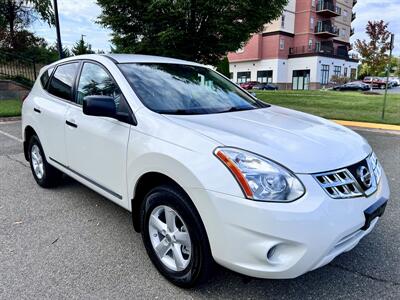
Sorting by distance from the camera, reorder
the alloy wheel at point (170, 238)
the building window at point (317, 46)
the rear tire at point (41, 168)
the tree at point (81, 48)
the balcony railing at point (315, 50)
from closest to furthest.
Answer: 1. the alloy wheel at point (170, 238)
2. the rear tire at point (41, 168)
3. the tree at point (81, 48)
4. the balcony railing at point (315, 50)
5. the building window at point (317, 46)

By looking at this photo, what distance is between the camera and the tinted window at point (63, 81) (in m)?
3.85

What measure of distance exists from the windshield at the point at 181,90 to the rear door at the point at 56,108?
0.97 metres

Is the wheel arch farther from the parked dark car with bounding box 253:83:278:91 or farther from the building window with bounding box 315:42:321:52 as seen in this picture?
the building window with bounding box 315:42:321:52

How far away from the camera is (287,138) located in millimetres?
2438

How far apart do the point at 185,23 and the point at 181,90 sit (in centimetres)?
885

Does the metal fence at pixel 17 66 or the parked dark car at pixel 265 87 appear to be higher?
the metal fence at pixel 17 66

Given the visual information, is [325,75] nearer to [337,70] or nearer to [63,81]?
[337,70]

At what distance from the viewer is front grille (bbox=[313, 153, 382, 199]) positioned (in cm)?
214

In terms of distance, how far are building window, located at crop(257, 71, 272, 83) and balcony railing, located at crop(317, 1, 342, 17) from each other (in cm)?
1083

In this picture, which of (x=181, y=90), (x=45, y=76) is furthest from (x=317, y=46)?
(x=181, y=90)

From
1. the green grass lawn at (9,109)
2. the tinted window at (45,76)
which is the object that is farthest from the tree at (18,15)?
the tinted window at (45,76)

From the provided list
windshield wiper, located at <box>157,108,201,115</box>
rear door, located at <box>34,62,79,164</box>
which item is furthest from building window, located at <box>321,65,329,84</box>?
windshield wiper, located at <box>157,108,201,115</box>

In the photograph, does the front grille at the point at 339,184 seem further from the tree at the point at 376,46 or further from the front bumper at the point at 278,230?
the tree at the point at 376,46

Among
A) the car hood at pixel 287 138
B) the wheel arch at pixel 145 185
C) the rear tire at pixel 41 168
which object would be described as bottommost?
the rear tire at pixel 41 168
